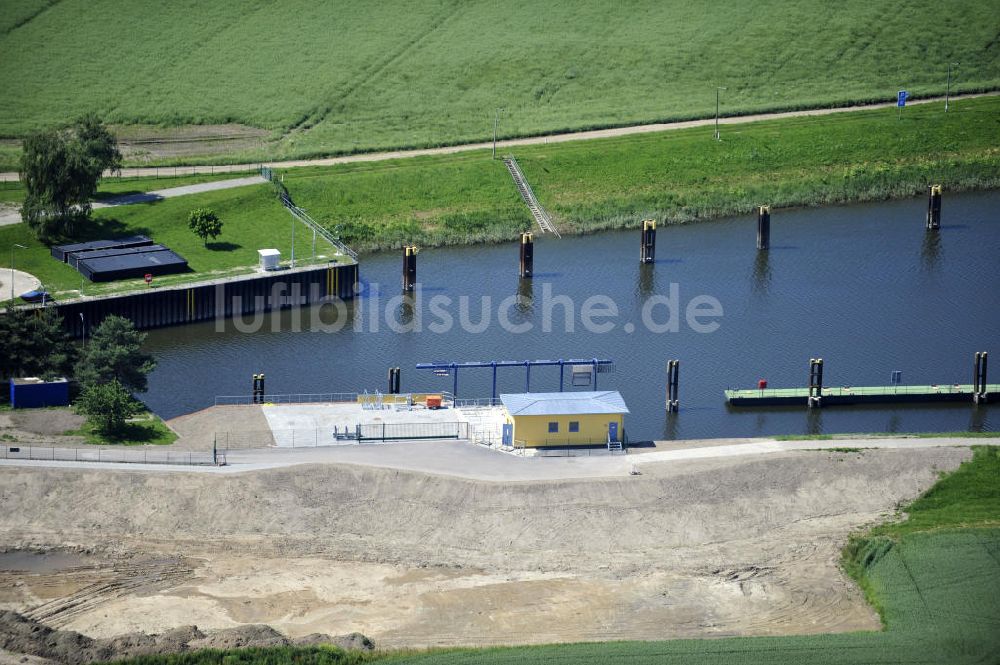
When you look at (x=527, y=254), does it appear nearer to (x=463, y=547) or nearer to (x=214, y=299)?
(x=214, y=299)

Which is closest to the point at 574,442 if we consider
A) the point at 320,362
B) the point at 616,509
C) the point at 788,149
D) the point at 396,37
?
the point at 616,509

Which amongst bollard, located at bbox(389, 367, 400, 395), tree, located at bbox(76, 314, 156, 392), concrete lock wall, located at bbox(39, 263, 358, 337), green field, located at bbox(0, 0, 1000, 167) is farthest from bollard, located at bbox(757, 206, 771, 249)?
tree, located at bbox(76, 314, 156, 392)

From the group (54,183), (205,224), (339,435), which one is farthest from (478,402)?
(54,183)

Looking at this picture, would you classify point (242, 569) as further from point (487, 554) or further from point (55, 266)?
point (55, 266)

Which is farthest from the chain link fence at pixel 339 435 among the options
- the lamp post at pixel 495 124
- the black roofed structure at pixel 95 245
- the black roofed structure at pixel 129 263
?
the lamp post at pixel 495 124

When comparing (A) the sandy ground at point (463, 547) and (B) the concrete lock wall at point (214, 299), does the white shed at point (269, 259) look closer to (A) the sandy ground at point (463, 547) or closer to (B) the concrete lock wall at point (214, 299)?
(B) the concrete lock wall at point (214, 299)
